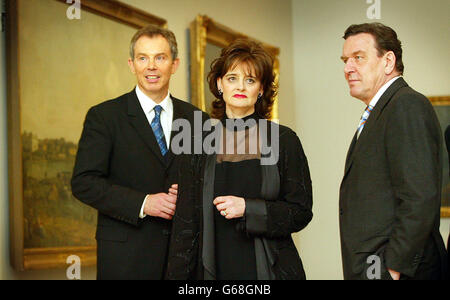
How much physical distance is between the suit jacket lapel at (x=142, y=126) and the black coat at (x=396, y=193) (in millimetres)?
923

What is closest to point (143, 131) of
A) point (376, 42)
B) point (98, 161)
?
point (98, 161)

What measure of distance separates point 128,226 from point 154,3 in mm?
2254

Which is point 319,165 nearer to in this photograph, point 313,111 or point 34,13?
point 313,111

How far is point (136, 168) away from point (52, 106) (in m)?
1.01

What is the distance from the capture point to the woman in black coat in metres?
2.30

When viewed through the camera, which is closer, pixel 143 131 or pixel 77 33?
pixel 143 131

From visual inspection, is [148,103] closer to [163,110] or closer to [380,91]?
[163,110]

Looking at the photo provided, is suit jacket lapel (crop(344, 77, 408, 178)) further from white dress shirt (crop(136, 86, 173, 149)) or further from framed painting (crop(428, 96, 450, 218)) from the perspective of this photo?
framed painting (crop(428, 96, 450, 218))

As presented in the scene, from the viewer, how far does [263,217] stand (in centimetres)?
227

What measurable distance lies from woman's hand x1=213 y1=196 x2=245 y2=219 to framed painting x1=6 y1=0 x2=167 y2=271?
137cm

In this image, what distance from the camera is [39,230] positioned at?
126 inches

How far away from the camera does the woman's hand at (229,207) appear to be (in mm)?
2236
